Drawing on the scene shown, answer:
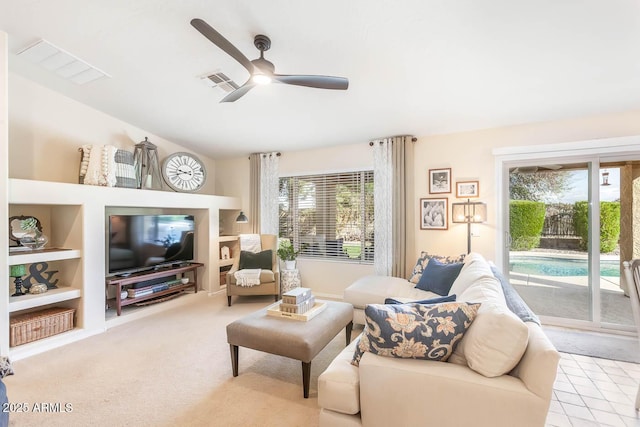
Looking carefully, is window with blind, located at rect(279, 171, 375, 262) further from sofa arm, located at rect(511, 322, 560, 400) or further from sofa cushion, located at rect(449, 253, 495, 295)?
sofa arm, located at rect(511, 322, 560, 400)

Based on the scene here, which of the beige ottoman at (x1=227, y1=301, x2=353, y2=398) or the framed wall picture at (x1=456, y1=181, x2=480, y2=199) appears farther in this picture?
the framed wall picture at (x1=456, y1=181, x2=480, y2=199)

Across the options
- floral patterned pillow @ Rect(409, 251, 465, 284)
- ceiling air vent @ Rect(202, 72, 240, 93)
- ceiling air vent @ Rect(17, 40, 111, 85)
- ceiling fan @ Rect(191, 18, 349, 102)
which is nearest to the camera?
ceiling fan @ Rect(191, 18, 349, 102)

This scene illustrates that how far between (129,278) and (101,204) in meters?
0.98

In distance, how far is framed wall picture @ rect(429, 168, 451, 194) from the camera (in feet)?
12.9

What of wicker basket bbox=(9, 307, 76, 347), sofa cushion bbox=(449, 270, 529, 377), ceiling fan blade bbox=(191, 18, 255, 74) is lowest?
wicker basket bbox=(9, 307, 76, 347)

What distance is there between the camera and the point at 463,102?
3.16 m

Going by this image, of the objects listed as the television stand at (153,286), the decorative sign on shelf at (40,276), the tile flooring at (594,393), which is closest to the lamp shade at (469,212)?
the tile flooring at (594,393)

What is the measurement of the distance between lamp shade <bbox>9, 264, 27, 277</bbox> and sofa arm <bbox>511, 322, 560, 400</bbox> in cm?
410

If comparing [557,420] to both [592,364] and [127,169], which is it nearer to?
[592,364]

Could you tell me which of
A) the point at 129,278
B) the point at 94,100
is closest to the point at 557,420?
the point at 129,278

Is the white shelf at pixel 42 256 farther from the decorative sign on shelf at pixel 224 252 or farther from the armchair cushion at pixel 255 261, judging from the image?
the decorative sign on shelf at pixel 224 252

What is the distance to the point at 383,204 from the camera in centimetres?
421

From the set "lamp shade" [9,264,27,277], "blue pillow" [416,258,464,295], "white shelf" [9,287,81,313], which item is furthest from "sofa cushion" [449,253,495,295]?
"lamp shade" [9,264,27,277]

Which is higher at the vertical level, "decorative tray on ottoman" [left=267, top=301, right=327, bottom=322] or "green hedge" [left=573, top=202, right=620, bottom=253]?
"green hedge" [left=573, top=202, right=620, bottom=253]
